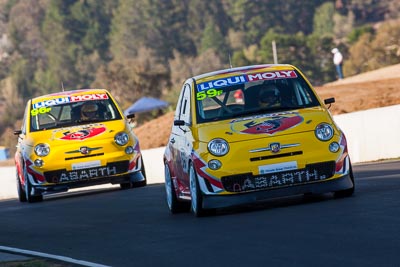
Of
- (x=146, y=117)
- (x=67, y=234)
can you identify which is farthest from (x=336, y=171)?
(x=146, y=117)

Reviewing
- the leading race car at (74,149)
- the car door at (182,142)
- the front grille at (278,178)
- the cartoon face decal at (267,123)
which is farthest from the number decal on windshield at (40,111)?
the front grille at (278,178)

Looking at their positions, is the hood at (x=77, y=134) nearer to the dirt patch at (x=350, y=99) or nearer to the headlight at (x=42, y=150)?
the headlight at (x=42, y=150)

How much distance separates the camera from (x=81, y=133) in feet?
63.5

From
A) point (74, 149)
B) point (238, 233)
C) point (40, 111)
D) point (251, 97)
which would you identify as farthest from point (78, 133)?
point (238, 233)

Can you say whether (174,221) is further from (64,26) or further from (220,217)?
(64,26)

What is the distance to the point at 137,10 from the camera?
16438 cm

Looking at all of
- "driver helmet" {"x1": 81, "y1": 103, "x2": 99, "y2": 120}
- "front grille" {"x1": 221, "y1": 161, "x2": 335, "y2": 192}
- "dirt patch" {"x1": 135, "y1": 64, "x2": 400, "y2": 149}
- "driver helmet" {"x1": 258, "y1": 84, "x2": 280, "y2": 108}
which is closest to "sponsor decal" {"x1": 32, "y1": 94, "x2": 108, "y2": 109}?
"driver helmet" {"x1": 81, "y1": 103, "x2": 99, "y2": 120}

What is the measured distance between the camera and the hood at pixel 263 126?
12.1m

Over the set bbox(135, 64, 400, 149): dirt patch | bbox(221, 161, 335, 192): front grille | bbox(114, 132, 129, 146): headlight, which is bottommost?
bbox(135, 64, 400, 149): dirt patch

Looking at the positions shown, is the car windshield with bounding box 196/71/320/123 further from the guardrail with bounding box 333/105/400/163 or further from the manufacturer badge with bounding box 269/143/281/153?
the guardrail with bounding box 333/105/400/163

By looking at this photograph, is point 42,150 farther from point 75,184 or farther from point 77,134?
point 75,184

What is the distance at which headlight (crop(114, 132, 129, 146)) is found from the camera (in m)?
19.5

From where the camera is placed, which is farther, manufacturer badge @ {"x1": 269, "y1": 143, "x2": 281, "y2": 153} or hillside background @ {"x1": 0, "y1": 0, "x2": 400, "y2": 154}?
hillside background @ {"x1": 0, "y1": 0, "x2": 400, "y2": 154}

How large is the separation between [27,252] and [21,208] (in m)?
7.66
